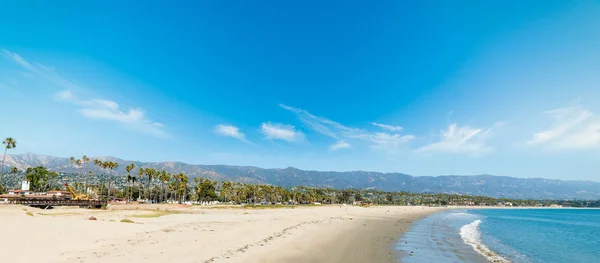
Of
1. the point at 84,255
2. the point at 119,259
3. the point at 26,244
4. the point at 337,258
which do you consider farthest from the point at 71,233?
the point at 337,258

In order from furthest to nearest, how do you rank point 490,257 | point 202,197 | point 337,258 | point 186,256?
point 202,197, point 490,257, point 337,258, point 186,256

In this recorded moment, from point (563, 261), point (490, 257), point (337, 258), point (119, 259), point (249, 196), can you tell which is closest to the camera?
point (119, 259)

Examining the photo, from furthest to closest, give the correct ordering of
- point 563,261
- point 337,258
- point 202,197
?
1. point 202,197
2. point 563,261
3. point 337,258

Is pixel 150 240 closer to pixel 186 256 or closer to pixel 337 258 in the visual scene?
pixel 186 256

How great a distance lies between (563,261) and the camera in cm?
2192

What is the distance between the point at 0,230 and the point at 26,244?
3297 millimetres

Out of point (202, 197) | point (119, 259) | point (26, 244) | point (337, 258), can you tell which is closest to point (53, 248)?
point (26, 244)

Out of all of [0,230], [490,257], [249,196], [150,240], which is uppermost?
[0,230]

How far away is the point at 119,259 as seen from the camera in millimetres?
13094

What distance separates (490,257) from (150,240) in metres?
22.1

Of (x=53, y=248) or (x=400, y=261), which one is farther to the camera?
(x=400, y=261)

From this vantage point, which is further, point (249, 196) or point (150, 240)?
point (249, 196)

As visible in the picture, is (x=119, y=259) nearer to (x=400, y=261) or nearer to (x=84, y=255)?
Answer: (x=84, y=255)

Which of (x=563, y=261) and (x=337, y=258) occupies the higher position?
(x=337, y=258)
